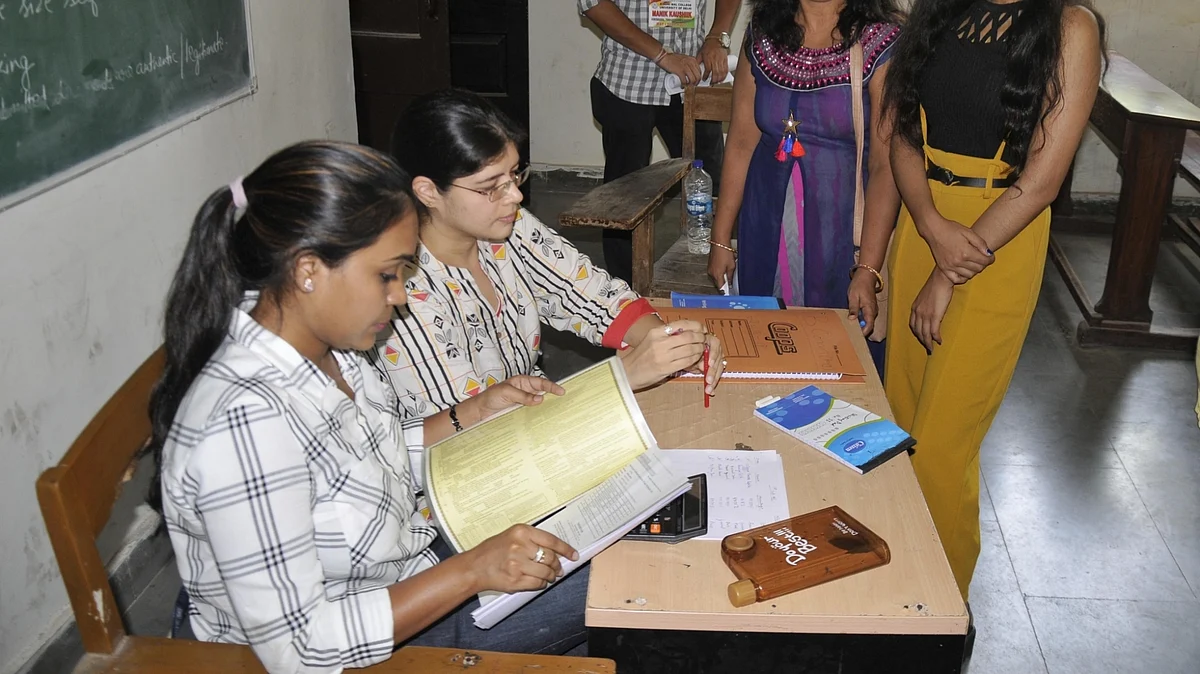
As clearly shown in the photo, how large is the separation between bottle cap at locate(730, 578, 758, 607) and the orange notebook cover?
61 centimetres

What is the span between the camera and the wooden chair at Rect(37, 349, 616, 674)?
1.23 metres

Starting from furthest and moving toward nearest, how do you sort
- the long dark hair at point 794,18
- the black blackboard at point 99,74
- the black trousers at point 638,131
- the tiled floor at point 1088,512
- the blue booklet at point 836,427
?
1. the black trousers at point 638,131
2. the tiled floor at point 1088,512
3. the long dark hair at point 794,18
4. the black blackboard at point 99,74
5. the blue booklet at point 836,427

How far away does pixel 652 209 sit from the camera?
2.81m

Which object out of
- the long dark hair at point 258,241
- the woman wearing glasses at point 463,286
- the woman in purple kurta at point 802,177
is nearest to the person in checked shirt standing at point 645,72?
the woman in purple kurta at point 802,177

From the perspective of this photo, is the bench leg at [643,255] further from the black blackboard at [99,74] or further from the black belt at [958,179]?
the black blackboard at [99,74]

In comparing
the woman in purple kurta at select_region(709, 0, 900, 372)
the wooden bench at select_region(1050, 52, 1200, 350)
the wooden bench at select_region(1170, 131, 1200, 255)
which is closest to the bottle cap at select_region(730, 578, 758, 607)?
the woman in purple kurta at select_region(709, 0, 900, 372)

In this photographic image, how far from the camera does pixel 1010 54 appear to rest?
6.31 ft

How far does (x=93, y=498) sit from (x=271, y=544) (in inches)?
11.9

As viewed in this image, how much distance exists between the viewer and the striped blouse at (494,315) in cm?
174

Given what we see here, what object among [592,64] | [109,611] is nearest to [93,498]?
[109,611]

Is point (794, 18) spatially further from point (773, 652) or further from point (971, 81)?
point (773, 652)

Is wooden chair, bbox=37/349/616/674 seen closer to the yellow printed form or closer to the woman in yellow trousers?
the yellow printed form

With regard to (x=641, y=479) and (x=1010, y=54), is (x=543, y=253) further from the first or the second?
(x=1010, y=54)

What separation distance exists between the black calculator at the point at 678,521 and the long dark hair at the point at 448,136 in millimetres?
663
